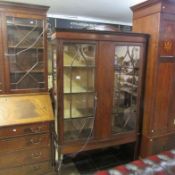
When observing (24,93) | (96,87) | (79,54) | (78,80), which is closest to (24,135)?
(24,93)

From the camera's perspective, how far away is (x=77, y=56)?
2033mm

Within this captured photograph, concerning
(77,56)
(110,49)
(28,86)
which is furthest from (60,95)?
(110,49)

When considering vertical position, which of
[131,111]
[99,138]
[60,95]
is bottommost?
[99,138]

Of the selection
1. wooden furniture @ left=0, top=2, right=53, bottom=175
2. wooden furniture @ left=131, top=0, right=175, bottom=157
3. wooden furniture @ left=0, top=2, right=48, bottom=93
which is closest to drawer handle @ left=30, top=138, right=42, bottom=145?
wooden furniture @ left=0, top=2, right=53, bottom=175

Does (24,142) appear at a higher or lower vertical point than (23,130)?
lower

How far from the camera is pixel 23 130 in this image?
1.99 meters

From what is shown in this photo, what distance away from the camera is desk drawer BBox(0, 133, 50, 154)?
1.94m

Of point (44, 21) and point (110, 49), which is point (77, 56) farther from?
point (44, 21)

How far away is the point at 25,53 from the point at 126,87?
4.58 feet

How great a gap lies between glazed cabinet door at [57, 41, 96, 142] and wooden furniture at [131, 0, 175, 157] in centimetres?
74

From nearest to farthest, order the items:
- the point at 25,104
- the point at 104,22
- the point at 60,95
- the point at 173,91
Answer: the point at 60,95 → the point at 25,104 → the point at 173,91 → the point at 104,22

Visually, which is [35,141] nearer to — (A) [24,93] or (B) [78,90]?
(A) [24,93]

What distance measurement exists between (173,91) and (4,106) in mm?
2144

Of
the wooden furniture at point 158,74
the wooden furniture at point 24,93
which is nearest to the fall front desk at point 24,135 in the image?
the wooden furniture at point 24,93
